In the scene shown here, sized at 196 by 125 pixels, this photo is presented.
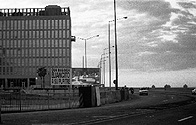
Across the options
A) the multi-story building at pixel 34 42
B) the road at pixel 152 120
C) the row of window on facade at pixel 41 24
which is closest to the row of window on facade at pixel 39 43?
the multi-story building at pixel 34 42

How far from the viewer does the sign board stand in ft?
113

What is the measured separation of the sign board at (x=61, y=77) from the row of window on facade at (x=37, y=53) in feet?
290

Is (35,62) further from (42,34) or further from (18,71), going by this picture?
(42,34)

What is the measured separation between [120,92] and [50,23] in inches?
3565

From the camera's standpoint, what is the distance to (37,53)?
404ft

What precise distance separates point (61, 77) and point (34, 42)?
91.9 metres

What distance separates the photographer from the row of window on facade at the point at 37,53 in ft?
404

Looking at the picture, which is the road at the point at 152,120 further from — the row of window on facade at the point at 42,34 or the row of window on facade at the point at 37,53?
the row of window on facade at the point at 42,34

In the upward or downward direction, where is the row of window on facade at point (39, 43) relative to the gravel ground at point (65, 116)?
upward

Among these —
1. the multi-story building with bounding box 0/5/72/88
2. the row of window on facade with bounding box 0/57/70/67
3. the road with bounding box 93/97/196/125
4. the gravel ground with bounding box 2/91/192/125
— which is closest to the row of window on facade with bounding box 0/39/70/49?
the multi-story building with bounding box 0/5/72/88

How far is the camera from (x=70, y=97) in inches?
1035

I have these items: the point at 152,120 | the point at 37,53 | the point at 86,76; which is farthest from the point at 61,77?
the point at 37,53

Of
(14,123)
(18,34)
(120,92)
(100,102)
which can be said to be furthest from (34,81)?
(14,123)

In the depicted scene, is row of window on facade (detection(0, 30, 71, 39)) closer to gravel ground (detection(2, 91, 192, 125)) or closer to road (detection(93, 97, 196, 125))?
gravel ground (detection(2, 91, 192, 125))
